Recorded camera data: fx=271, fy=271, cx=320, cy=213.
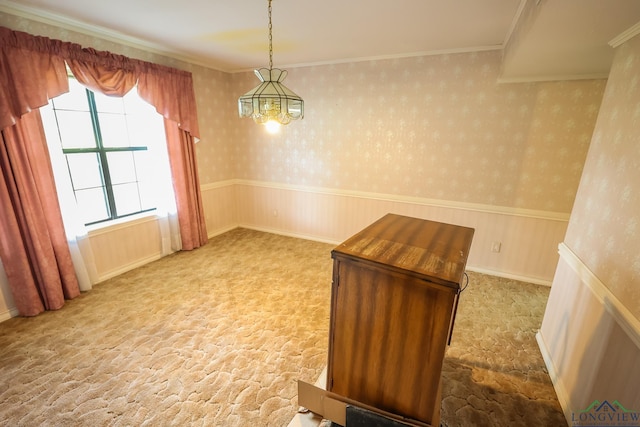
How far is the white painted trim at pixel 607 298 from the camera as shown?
3.92 ft

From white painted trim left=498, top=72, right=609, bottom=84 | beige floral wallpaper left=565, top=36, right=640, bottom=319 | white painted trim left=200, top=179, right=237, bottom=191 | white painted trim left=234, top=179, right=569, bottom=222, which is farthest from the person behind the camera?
white painted trim left=200, top=179, right=237, bottom=191

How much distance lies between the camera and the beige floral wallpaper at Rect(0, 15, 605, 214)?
9.05 ft

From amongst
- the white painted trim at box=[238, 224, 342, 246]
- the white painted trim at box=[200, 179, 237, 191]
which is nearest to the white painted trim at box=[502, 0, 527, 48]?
the white painted trim at box=[238, 224, 342, 246]

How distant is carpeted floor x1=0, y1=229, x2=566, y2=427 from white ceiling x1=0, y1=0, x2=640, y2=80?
2.19 meters

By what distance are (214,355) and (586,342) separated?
2.38m

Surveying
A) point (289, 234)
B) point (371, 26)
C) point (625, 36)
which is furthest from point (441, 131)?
point (289, 234)

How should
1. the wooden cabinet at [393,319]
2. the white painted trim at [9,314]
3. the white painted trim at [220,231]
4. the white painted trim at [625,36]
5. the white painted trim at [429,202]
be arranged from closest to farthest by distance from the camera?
the wooden cabinet at [393,319] < the white painted trim at [625,36] < the white painted trim at [9,314] < the white painted trim at [429,202] < the white painted trim at [220,231]

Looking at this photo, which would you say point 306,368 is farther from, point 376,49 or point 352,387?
point 376,49

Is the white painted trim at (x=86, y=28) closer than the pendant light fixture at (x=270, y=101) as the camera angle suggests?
No

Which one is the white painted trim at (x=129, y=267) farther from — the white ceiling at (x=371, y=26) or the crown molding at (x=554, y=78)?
the crown molding at (x=554, y=78)

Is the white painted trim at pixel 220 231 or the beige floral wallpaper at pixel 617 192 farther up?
the beige floral wallpaper at pixel 617 192

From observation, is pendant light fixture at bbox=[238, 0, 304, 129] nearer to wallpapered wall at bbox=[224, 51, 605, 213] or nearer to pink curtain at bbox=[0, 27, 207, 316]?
pink curtain at bbox=[0, 27, 207, 316]

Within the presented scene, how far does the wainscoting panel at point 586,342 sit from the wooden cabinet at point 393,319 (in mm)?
833

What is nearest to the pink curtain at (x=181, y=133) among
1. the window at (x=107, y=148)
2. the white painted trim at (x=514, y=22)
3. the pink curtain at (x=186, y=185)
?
the pink curtain at (x=186, y=185)
